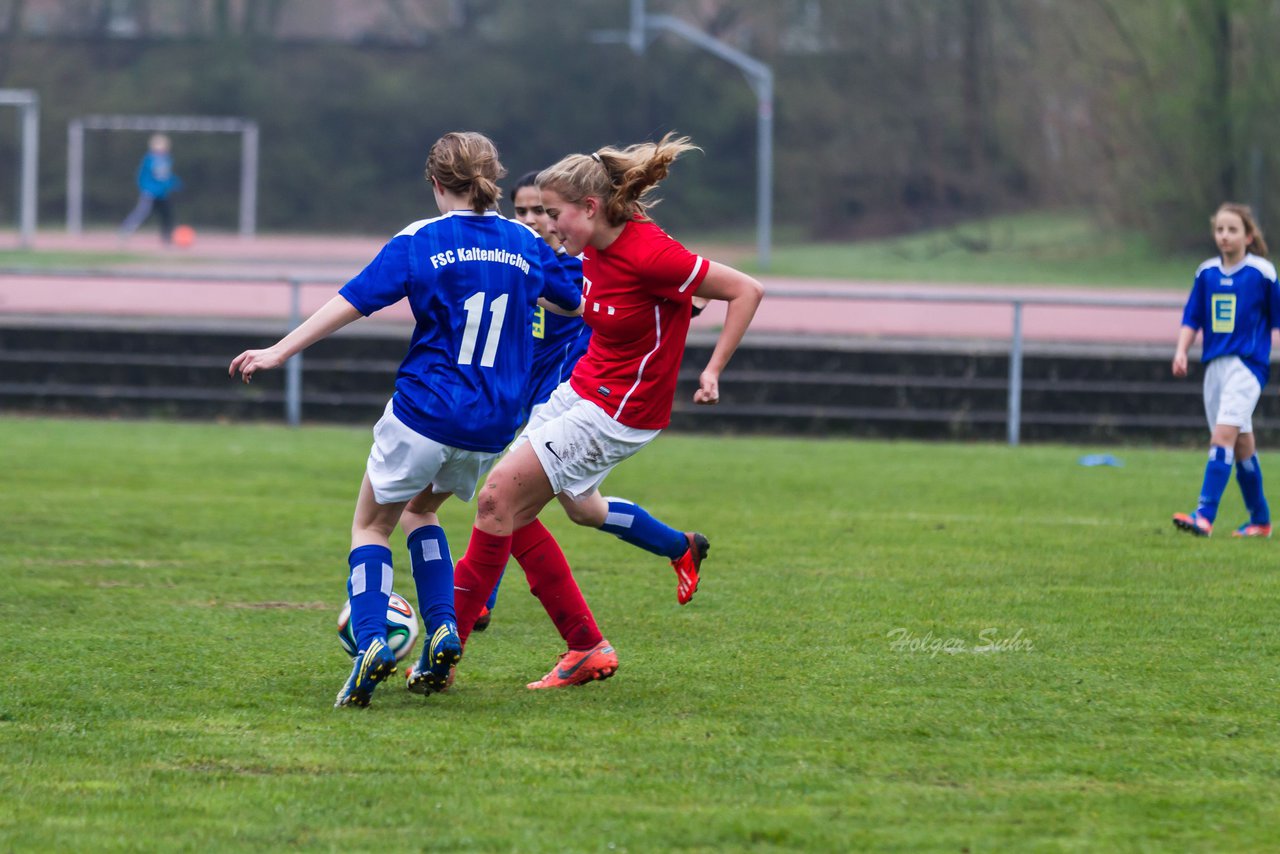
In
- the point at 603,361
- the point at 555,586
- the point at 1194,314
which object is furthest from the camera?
the point at 1194,314

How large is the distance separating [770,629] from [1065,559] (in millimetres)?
2299

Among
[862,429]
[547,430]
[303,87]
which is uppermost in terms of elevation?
[303,87]

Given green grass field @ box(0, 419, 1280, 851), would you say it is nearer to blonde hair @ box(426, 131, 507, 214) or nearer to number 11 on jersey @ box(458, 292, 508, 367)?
number 11 on jersey @ box(458, 292, 508, 367)

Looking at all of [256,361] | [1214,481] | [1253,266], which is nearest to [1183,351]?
[1253,266]

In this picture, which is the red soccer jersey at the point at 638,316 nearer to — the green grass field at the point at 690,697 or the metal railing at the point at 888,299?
the green grass field at the point at 690,697

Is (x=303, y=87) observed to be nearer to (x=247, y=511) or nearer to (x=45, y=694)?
(x=247, y=511)

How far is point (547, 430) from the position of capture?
4.82 m

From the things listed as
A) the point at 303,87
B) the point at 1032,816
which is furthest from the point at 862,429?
the point at 303,87

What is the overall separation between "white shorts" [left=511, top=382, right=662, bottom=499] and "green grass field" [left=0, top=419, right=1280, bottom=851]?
66 centimetres

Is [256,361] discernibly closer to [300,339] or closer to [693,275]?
[300,339]

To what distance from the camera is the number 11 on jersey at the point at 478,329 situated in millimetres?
4578

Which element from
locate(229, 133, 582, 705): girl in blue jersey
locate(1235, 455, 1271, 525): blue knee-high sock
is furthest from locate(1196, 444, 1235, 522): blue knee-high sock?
locate(229, 133, 582, 705): girl in blue jersey

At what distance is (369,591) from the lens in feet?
15.3

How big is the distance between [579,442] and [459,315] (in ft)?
1.79
